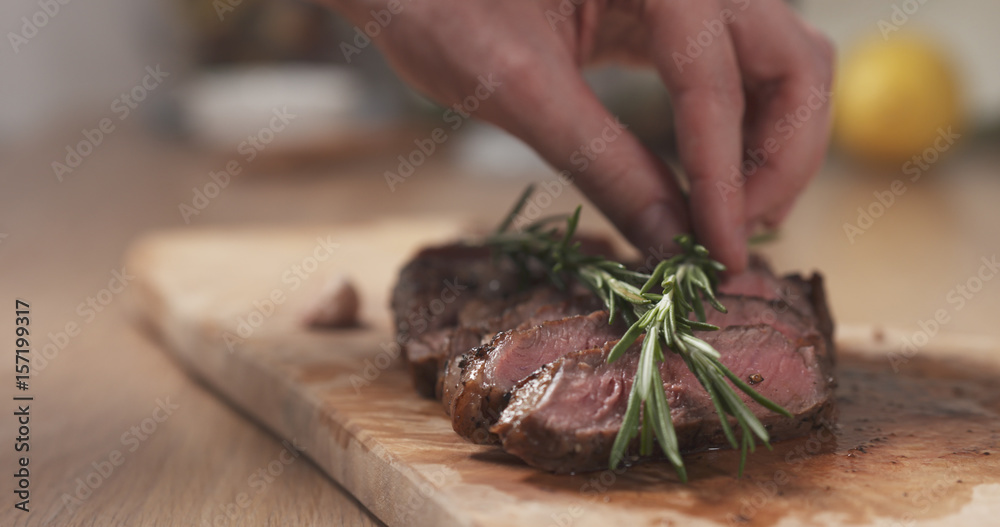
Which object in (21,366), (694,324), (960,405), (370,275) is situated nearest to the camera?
(694,324)

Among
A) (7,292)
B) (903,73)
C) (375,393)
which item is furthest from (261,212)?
(903,73)

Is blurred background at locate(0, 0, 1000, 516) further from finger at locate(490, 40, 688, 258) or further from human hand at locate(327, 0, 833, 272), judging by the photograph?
finger at locate(490, 40, 688, 258)

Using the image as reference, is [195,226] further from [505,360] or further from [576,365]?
[576,365]

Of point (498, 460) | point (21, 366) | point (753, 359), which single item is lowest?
point (21, 366)

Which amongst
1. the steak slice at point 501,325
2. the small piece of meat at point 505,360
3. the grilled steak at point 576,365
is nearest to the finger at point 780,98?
the grilled steak at point 576,365

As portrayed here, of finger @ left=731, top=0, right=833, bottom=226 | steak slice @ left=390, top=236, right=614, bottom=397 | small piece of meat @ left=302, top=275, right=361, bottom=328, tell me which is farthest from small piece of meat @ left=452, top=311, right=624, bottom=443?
small piece of meat @ left=302, top=275, right=361, bottom=328

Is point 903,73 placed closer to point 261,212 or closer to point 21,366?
point 261,212
